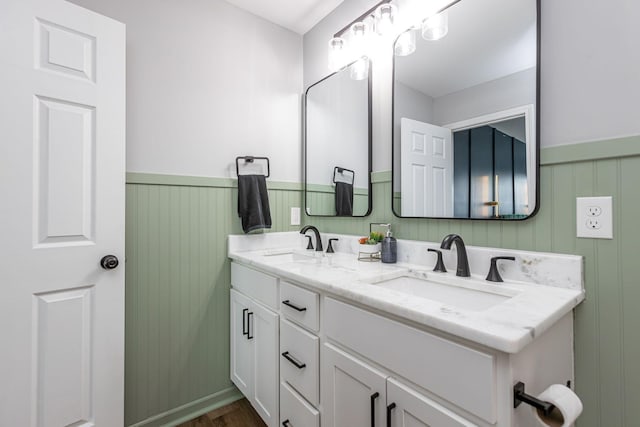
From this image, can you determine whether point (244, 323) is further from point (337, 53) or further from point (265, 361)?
point (337, 53)

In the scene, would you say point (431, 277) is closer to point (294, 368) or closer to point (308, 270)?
point (308, 270)

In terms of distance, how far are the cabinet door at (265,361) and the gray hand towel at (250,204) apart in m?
0.50

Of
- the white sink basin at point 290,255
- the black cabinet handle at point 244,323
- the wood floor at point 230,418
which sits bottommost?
the wood floor at point 230,418

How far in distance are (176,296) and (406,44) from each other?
1.80 m

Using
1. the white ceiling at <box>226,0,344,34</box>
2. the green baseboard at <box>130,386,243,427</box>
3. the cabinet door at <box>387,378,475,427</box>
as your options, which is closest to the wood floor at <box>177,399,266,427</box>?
the green baseboard at <box>130,386,243,427</box>

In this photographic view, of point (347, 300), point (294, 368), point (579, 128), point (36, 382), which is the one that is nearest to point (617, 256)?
point (579, 128)

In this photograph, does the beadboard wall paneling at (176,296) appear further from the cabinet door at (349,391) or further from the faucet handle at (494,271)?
the faucet handle at (494,271)

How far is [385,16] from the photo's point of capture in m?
1.45

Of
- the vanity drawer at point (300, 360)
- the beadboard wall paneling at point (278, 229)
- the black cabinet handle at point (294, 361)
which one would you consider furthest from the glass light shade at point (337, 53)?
the black cabinet handle at point (294, 361)

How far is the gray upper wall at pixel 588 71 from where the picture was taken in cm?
84

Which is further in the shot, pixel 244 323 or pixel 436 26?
pixel 244 323

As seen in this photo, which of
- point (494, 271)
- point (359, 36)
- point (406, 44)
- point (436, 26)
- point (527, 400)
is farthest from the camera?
point (359, 36)

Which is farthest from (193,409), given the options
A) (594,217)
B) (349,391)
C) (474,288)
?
(594,217)

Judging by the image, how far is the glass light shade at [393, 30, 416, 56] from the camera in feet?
4.57
